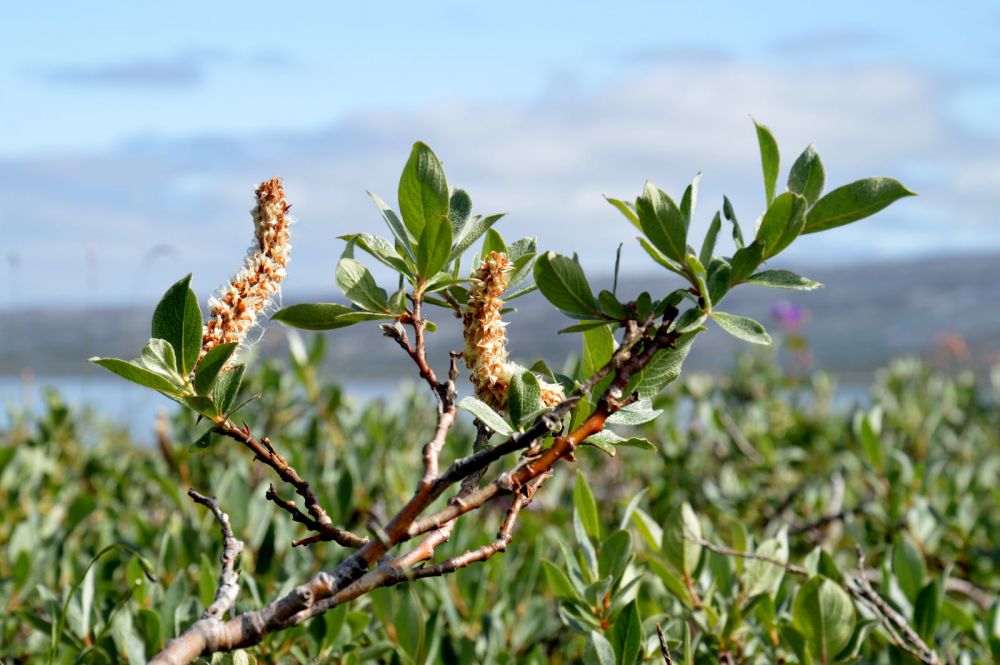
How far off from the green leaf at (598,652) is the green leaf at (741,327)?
422 millimetres

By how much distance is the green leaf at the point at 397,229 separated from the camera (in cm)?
102

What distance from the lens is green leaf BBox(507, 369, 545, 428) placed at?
3.08ft

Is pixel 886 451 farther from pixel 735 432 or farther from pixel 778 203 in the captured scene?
pixel 778 203

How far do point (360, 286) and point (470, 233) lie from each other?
0.45 feet

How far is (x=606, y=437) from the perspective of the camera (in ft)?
3.39

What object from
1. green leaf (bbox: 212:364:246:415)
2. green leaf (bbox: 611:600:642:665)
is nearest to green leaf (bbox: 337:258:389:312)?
green leaf (bbox: 212:364:246:415)

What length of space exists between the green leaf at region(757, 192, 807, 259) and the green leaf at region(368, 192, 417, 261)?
0.34m

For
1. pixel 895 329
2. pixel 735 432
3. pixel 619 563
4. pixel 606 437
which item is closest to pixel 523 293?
pixel 606 437

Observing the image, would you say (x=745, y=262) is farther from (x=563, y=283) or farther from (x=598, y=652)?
(x=598, y=652)

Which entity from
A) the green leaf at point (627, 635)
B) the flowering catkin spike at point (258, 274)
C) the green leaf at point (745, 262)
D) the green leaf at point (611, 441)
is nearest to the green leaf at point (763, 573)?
the green leaf at point (627, 635)

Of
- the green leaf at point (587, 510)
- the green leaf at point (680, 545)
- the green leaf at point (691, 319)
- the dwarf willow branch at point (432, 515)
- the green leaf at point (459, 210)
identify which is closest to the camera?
the dwarf willow branch at point (432, 515)

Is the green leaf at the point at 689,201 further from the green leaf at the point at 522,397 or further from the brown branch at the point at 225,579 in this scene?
the brown branch at the point at 225,579

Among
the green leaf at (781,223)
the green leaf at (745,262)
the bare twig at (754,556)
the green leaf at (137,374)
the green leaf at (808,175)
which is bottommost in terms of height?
the bare twig at (754,556)

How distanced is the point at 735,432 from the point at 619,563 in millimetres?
1894
